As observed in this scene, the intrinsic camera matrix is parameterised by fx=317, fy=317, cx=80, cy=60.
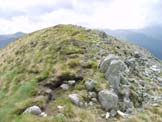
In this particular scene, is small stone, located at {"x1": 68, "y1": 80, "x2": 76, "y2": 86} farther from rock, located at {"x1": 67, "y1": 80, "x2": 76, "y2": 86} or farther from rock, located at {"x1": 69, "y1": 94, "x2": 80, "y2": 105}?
rock, located at {"x1": 69, "y1": 94, "x2": 80, "y2": 105}

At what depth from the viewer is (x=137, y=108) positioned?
27.9 metres

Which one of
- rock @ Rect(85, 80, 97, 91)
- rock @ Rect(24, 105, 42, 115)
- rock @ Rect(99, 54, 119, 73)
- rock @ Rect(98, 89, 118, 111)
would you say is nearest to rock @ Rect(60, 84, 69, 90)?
rock @ Rect(85, 80, 97, 91)

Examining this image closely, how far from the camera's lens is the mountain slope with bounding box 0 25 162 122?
25.8 metres

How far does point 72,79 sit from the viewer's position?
30.1 metres

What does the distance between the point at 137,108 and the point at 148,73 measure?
907cm

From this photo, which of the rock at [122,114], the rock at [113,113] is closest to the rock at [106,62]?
the rock at [113,113]

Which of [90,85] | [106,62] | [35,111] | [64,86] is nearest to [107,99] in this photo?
[90,85]

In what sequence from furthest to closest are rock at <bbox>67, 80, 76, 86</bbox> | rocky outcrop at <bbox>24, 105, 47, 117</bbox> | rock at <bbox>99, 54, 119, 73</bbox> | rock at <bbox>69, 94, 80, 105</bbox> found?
rock at <bbox>99, 54, 119, 73</bbox> < rock at <bbox>67, 80, 76, 86</bbox> < rock at <bbox>69, 94, 80, 105</bbox> < rocky outcrop at <bbox>24, 105, 47, 117</bbox>

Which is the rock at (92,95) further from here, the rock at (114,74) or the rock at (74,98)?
the rock at (114,74)

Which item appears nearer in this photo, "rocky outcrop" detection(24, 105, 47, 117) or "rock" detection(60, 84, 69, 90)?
"rocky outcrop" detection(24, 105, 47, 117)

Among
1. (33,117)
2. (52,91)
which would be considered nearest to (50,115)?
(33,117)

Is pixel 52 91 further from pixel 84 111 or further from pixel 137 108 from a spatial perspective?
pixel 137 108

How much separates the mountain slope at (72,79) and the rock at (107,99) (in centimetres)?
12

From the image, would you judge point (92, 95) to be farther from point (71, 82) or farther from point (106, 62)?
point (106, 62)
